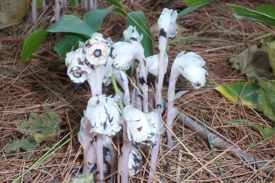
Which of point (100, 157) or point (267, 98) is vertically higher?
point (267, 98)

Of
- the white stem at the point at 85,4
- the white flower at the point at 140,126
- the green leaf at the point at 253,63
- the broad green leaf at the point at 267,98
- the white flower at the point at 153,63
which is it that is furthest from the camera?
the white stem at the point at 85,4

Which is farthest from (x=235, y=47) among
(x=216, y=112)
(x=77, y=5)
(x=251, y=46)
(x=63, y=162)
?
(x=63, y=162)

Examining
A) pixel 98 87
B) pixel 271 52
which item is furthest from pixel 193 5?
pixel 98 87

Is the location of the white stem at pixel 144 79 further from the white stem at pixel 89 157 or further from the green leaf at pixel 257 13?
the green leaf at pixel 257 13

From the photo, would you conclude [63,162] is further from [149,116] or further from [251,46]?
[251,46]

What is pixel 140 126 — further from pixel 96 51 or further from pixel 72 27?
pixel 72 27

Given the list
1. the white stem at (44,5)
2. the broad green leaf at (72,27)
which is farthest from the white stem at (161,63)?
the white stem at (44,5)

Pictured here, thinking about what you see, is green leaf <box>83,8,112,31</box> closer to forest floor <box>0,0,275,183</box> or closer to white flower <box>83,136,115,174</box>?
forest floor <box>0,0,275,183</box>
